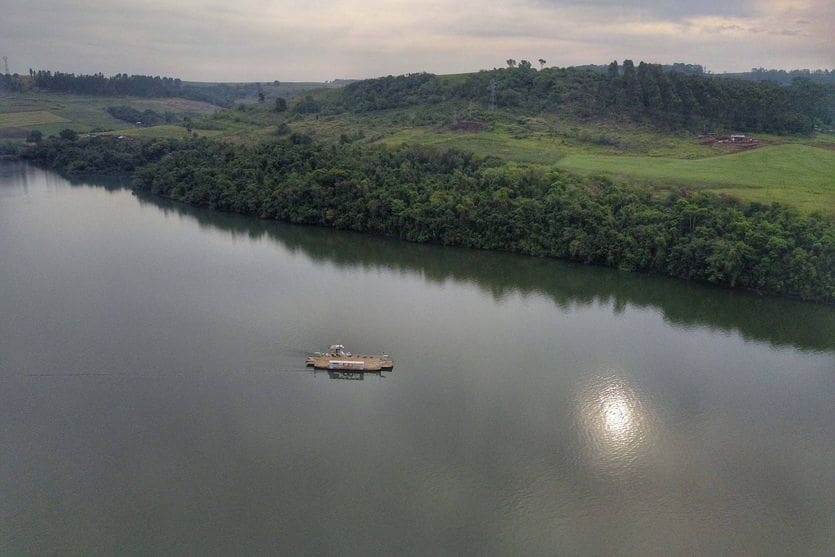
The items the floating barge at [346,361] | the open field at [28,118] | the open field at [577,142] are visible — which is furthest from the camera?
the open field at [28,118]

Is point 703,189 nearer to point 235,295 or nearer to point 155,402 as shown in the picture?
point 235,295

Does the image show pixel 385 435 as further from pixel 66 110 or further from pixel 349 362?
pixel 66 110

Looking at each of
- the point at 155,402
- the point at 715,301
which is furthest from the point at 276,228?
the point at 715,301

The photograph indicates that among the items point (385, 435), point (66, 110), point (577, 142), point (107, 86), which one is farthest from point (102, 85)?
point (385, 435)

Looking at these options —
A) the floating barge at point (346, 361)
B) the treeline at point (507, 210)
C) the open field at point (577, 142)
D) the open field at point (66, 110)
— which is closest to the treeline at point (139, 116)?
the open field at point (66, 110)

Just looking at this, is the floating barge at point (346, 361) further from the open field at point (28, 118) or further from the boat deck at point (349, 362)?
the open field at point (28, 118)

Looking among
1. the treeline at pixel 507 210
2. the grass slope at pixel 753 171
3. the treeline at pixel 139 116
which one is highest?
the treeline at pixel 139 116

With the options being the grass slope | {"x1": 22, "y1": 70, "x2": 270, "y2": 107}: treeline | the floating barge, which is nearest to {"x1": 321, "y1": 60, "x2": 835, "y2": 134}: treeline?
the grass slope

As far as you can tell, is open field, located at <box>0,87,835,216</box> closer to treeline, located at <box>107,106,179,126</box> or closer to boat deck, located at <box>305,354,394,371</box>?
treeline, located at <box>107,106,179,126</box>
